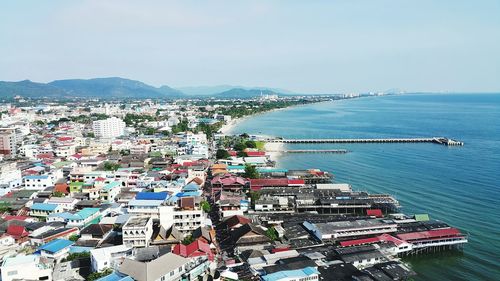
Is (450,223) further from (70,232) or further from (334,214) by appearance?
(70,232)

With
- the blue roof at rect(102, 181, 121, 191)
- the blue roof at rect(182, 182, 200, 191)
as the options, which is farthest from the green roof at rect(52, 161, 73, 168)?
the blue roof at rect(182, 182, 200, 191)

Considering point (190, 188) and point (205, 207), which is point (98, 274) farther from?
point (190, 188)

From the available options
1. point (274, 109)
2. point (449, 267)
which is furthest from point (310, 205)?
point (274, 109)

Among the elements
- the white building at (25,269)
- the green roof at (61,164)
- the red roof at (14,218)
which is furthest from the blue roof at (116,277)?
the green roof at (61,164)

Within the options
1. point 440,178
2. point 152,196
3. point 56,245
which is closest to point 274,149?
point 440,178

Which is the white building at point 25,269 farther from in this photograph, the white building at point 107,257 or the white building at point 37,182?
the white building at point 37,182

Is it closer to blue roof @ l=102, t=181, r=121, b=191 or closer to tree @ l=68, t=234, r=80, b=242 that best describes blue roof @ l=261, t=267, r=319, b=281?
tree @ l=68, t=234, r=80, b=242

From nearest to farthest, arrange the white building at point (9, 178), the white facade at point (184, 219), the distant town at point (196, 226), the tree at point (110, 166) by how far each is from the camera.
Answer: the distant town at point (196, 226) → the white facade at point (184, 219) → the white building at point (9, 178) → the tree at point (110, 166)
